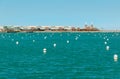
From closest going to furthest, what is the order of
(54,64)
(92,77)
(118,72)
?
(92,77) → (118,72) → (54,64)

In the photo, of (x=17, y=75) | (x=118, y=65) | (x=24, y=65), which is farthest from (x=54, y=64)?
(x=17, y=75)

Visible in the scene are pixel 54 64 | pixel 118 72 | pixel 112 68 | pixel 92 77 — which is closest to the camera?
pixel 92 77

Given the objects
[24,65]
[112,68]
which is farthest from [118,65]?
[24,65]

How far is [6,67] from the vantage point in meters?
65.4

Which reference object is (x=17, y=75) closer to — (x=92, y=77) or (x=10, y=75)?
(x=10, y=75)

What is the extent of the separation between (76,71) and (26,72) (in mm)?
6034

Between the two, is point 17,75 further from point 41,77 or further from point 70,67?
point 70,67

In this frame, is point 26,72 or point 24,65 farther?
point 24,65

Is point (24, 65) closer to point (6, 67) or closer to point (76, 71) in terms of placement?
point (6, 67)

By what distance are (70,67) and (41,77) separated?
11003 mm

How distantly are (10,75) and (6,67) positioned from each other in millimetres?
9491

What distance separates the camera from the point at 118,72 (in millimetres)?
59000

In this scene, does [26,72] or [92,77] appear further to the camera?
[26,72]

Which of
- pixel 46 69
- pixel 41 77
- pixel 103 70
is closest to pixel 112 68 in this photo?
pixel 103 70
